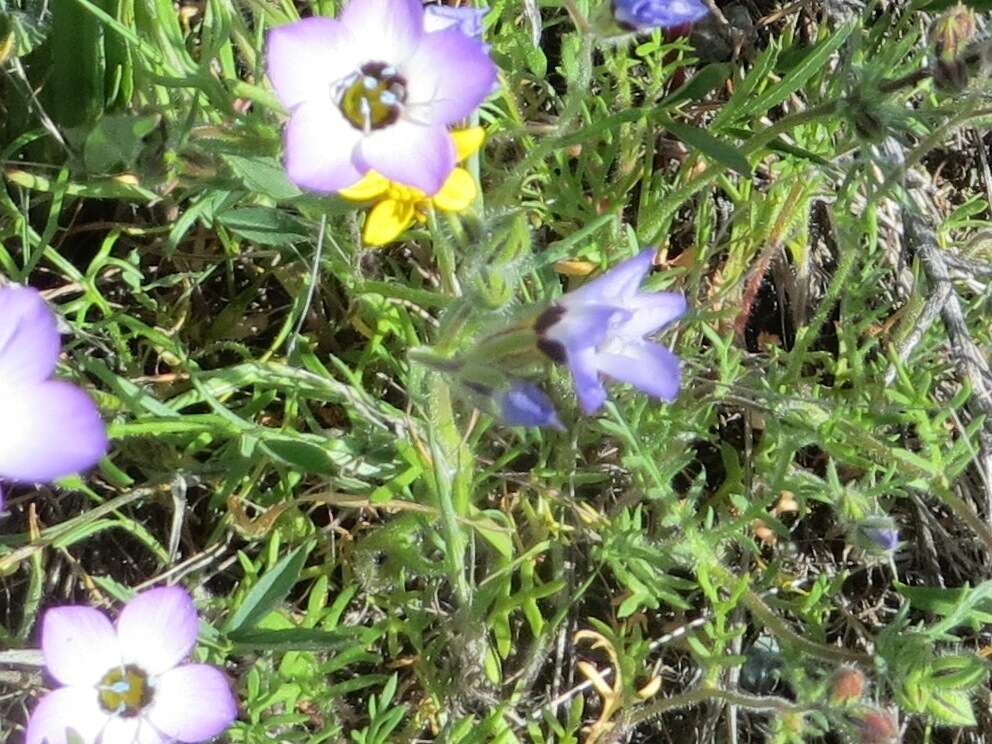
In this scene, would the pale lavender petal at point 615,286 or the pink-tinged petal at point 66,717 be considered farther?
the pink-tinged petal at point 66,717

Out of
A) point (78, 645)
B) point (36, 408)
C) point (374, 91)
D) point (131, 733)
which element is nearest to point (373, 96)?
point (374, 91)

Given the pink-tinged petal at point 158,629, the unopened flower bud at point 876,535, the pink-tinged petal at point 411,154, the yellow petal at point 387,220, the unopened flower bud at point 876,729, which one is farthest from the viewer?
the unopened flower bud at point 876,535

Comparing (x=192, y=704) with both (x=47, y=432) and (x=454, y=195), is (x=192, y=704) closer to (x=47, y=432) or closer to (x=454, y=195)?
(x=47, y=432)

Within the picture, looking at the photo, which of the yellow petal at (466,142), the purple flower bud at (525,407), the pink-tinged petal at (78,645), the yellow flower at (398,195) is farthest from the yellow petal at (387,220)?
the pink-tinged petal at (78,645)

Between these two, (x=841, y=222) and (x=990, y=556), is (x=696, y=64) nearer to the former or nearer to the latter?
(x=841, y=222)

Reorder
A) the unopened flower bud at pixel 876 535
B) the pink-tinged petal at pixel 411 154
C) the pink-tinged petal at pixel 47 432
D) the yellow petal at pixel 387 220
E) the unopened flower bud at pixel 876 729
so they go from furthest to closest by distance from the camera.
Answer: the unopened flower bud at pixel 876 535 < the unopened flower bud at pixel 876 729 < the yellow petal at pixel 387 220 < the pink-tinged petal at pixel 411 154 < the pink-tinged petal at pixel 47 432

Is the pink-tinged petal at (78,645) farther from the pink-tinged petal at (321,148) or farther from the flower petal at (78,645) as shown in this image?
the pink-tinged petal at (321,148)

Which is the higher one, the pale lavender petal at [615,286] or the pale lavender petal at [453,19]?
the pale lavender petal at [453,19]

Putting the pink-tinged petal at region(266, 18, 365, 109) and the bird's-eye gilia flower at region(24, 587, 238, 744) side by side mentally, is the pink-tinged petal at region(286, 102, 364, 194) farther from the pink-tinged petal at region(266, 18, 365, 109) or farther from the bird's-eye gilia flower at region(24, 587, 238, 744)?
the bird's-eye gilia flower at region(24, 587, 238, 744)
